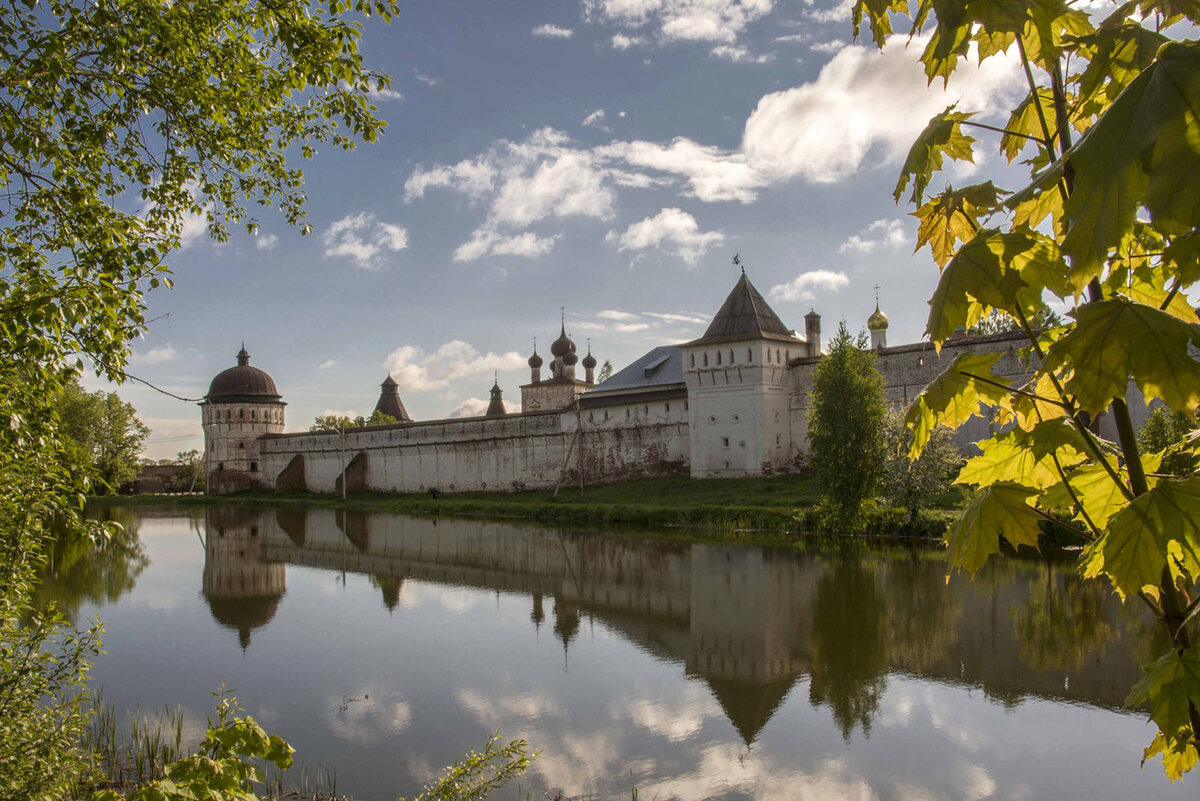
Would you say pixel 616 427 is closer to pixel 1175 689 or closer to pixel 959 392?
pixel 959 392

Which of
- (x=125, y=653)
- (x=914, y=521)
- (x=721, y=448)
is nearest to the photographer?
(x=125, y=653)

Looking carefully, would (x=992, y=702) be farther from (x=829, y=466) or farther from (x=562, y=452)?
(x=562, y=452)

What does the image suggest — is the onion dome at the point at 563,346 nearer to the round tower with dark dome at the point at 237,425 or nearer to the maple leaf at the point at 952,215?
the round tower with dark dome at the point at 237,425

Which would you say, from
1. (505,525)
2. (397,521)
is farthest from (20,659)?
(397,521)

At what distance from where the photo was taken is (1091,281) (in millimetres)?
1194

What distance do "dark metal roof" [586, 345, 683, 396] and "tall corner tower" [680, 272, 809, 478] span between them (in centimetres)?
472

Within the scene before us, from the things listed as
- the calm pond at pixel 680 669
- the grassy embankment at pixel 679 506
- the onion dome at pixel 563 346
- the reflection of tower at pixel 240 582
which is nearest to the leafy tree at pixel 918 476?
the grassy embankment at pixel 679 506

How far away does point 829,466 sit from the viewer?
1800cm

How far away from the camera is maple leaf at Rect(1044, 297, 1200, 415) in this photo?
3.47ft

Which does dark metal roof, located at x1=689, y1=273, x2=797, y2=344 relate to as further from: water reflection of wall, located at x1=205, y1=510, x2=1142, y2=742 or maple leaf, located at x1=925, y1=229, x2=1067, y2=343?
maple leaf, located at x1=925, y1=229, x2=1067, y2=343

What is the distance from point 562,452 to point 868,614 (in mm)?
21576

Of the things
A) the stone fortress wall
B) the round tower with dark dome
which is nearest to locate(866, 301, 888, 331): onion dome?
the stone fortress wall

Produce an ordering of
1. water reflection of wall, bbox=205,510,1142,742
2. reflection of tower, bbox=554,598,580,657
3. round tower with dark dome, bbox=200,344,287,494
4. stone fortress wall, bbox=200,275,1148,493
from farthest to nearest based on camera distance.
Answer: round tower with dark dome, bbox=200,344,287,494
stone fortress wall, bbox=200,275,1148,493
reflection of tower, bbox=554,598,580,657
water reflection of wall, bbox=205,510,1142,742


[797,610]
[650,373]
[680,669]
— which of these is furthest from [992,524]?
[650,373]
